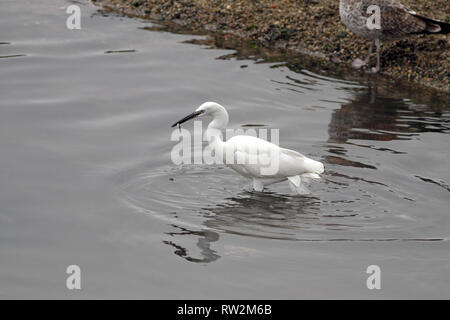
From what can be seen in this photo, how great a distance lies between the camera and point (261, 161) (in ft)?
29.5

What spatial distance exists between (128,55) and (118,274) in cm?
699

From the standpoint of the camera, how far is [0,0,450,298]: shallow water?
707 centimetres

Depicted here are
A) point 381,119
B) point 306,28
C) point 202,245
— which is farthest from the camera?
point 306,28

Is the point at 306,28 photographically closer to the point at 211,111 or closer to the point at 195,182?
the point at 211,111

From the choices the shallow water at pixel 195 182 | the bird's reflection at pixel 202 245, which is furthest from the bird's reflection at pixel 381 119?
the bird's reflection at pixel 202 245

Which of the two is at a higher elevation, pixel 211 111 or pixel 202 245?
pixel 211 111

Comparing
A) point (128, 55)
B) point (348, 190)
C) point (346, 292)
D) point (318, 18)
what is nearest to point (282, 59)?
point (318, 18)

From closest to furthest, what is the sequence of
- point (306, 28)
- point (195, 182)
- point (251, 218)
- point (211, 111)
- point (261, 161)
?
point (251, 218)
point (261, 161)
point (195, 182)
point (211, 111)
point (306, 28)

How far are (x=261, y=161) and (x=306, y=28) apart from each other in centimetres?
545

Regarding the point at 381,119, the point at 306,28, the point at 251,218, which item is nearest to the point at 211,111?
the point at 251,218

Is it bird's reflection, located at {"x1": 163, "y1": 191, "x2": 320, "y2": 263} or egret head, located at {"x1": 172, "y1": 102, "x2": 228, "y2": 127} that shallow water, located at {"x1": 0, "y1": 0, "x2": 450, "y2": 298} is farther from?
egret head, located at {"x1": 172, "y1": 102, "x2": 228, "y2": 127}

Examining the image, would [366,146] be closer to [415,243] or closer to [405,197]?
[405,197]

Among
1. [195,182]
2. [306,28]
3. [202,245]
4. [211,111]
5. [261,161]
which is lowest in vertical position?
[202,245]

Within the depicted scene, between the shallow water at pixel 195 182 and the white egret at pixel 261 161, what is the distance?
0.67ft
